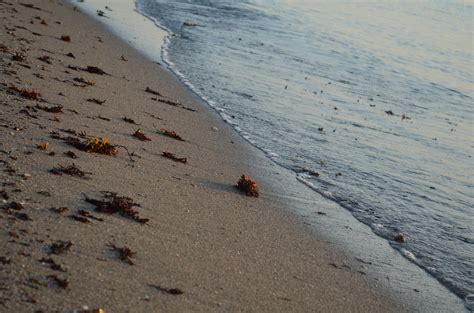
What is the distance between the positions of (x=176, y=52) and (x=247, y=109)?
15.2ft

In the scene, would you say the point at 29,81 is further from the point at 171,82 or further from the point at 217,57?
the point at 217,57

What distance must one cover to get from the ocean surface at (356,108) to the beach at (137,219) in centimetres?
114

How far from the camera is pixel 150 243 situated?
4398mm

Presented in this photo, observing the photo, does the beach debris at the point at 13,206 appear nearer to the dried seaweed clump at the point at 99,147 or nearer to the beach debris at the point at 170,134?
the dried seaweed clump at the point at 99,147

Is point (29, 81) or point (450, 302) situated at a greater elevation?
point (29, 81)

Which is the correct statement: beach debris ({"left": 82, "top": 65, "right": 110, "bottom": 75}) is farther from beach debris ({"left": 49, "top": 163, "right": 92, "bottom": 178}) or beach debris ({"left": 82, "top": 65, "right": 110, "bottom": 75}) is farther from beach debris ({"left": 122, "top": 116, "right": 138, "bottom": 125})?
beach debris ({"left": 49, "top": 163, "right": 92, "bottom": 178})

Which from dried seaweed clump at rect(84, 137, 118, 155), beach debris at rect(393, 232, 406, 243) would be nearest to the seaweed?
dried seaweed clump at rect(84, 137, 118, 155)

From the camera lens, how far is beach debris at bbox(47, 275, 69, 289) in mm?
3414

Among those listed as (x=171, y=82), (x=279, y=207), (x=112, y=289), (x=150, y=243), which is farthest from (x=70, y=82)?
(x=112, y=289)

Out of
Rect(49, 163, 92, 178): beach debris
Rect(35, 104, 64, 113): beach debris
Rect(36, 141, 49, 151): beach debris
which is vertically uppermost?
Rect(35, 104, 64, 113): beach debris

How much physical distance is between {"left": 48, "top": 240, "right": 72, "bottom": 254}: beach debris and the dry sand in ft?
0.09

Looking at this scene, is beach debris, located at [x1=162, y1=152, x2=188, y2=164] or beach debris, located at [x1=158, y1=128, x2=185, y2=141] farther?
beach debris, located at [x1=158, y1=128, x2=185, y2=141]

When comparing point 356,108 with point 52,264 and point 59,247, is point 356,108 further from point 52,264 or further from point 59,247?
point 52,264

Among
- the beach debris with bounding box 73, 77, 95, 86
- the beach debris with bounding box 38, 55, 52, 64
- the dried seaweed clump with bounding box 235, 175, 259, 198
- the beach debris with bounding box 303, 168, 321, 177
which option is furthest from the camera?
the beach debris with bounding box 38, 55, 52, 64
